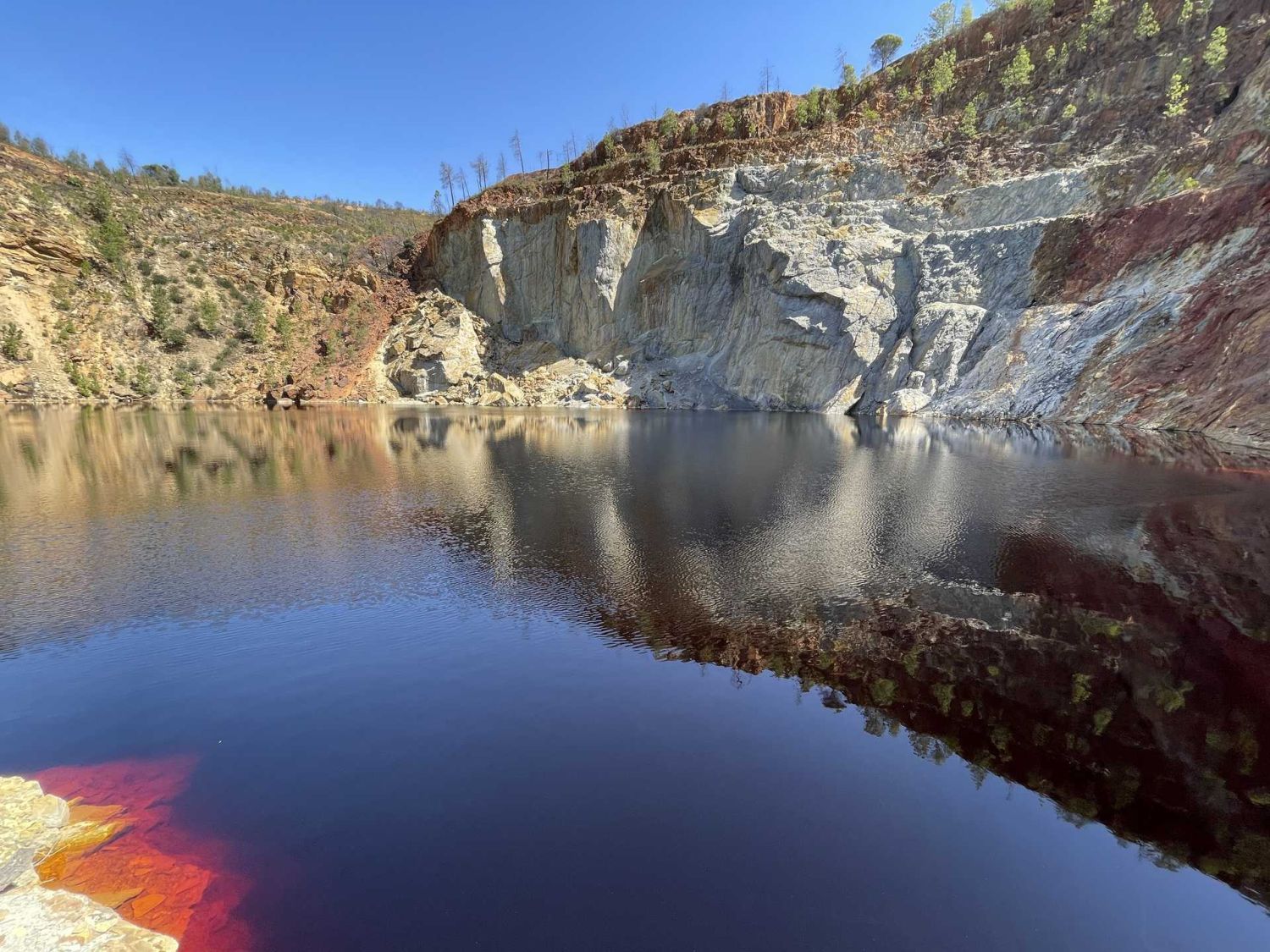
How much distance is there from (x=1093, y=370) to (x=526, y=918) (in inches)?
1790

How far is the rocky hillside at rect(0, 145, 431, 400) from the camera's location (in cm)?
5788

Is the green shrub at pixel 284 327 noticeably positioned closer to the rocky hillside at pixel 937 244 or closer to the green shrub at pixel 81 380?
the rocky hillside at pixel 937 244

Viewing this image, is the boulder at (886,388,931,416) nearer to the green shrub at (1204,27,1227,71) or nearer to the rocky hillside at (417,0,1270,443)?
the rocky hillside at (417,0,1270,443)

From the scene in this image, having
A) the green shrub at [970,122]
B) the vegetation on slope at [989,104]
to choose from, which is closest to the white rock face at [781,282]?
the vegetation on slope at [989,104]

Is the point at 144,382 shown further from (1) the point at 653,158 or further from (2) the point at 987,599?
(2) the point at 987,599

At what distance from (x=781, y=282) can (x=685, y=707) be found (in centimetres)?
5440

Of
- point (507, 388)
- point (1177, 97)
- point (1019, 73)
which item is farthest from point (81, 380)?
point (1177, 97)

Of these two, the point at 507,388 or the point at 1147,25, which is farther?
the point at 507,388

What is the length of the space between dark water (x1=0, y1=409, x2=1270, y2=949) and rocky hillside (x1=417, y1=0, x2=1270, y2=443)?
75.5 feet

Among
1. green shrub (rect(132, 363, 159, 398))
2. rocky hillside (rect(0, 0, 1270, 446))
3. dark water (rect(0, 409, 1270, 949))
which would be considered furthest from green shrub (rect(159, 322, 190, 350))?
dark water (rect(0, 409, 1270, 949))

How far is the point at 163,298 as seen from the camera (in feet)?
217

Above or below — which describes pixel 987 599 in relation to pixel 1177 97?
below

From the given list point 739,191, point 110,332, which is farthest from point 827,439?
point 110,332

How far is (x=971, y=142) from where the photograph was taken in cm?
5506
